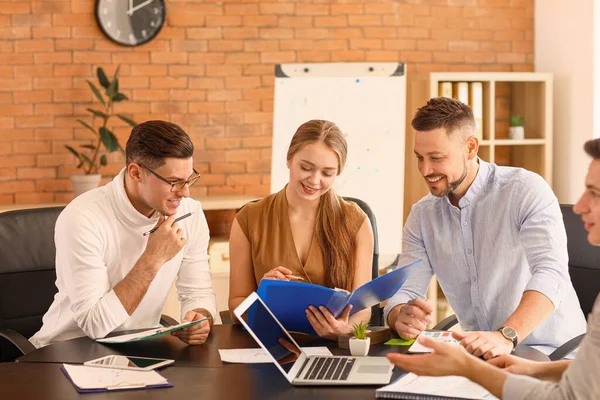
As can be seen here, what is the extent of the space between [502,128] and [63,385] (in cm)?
445

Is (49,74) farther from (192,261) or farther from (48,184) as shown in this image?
(192,261)

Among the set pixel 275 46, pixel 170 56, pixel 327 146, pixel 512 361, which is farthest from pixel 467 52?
pixel 512 361

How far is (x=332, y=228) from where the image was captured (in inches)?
113

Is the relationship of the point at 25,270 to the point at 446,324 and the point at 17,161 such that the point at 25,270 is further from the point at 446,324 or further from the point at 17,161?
the point at 17,161

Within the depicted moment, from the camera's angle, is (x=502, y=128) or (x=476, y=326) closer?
(x=476, y=326)

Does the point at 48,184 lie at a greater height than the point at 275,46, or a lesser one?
lesser

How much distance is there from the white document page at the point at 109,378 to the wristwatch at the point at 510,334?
0.91 metres

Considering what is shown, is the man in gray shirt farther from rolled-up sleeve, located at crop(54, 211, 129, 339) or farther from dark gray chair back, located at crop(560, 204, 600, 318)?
dark gray chair back, located at crop(560, 204, 600, 318)

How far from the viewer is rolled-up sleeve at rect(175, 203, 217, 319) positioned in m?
2.82

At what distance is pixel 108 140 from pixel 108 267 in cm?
239

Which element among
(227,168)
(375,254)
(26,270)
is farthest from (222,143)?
(26,270)

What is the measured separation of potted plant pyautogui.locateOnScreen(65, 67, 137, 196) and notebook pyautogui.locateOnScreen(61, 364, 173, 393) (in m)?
2.91

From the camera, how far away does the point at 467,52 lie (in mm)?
5750

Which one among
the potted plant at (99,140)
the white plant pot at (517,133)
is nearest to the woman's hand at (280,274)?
the potted plant at (99,140)
